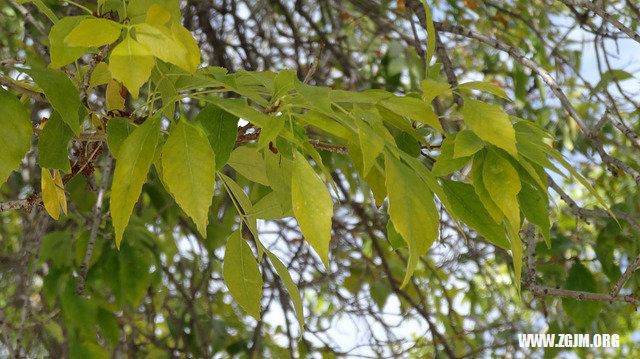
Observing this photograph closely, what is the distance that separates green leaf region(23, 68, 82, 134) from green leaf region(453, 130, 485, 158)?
0.31m

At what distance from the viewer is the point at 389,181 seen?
1.75 ft

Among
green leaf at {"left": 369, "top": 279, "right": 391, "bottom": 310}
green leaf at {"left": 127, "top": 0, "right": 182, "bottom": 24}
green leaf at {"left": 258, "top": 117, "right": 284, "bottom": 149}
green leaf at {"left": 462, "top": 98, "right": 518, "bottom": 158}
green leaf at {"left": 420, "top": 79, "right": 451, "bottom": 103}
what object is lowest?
green leaf at {"left": 258, "top": 117, "right": 284, "bottom": 149}

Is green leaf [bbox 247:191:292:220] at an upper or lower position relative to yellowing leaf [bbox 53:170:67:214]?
lower

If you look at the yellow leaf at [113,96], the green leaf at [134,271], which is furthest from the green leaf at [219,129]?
the green leaf at [134,271]

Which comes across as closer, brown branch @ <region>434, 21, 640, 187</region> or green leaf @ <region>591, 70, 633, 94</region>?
brown branch @ <region>434, 21, 640, 187</region>

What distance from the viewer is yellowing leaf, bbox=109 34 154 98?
0.50m

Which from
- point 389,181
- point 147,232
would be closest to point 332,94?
point 389,181

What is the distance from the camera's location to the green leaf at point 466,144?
0.60 m

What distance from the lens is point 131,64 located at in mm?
506

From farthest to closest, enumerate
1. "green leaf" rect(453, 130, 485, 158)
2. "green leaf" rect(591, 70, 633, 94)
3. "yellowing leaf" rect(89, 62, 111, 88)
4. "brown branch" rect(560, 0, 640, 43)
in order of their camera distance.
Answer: "green leaf" rect(591, 70, 633, 94) < "brown branch" rect(560, 0, 640, 43) < "yellowing leaf" rect(89, 62, 111, 88) < "green leaf" rect(453, 130, 485, 158)

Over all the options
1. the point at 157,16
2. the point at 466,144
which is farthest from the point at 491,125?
the point at 157,16

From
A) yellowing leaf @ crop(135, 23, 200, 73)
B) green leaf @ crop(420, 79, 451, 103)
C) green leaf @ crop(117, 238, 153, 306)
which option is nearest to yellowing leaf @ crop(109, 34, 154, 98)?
yellowing leaf @ crop(135, 23, 200, 73)

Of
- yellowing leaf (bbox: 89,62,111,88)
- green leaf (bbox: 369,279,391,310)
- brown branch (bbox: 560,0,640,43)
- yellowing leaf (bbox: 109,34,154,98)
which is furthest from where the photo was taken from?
green leaf (bbox: 369,279,391,310)

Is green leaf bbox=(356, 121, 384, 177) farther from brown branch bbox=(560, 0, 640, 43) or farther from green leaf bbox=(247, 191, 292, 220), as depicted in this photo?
brown branch bbox=(560, 0, 640, 43)
